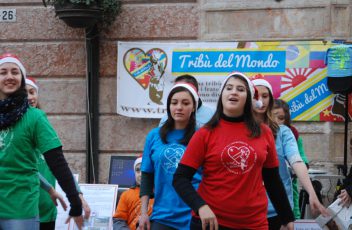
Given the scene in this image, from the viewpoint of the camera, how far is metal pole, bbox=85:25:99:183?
9.91 metres

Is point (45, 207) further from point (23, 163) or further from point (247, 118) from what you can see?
point (247, 118)

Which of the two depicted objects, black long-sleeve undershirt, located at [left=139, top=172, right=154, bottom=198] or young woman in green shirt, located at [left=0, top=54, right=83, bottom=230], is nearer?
young woman in green shirt, located at [left=0, top=54, right=83, bottom=230]

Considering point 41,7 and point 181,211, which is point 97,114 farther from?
point 181,211

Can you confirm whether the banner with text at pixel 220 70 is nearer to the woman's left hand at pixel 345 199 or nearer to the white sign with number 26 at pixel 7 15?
the white sign with number 26 at pixel 7 15

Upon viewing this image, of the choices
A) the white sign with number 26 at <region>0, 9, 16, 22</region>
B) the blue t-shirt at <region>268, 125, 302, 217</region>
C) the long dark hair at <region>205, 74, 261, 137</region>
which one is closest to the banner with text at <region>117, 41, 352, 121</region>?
the white sign with number 26 at <region>0, 9, 16, 22</region>

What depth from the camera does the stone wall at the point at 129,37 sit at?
922cm

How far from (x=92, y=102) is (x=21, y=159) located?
5662mm

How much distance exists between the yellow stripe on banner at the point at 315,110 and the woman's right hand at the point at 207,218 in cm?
533

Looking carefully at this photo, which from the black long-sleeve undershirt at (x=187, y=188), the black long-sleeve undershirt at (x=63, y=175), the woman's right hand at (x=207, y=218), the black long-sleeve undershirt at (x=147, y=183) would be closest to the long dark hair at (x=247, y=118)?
the black long-sleeve undershirt at (x=187, y=188)

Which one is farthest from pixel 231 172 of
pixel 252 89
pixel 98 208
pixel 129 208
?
pixel 98 208

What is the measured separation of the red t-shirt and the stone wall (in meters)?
5.01

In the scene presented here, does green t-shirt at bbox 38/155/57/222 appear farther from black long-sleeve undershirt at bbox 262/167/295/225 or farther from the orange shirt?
black long-sleeve undershirt at bbox 262/167/295/225

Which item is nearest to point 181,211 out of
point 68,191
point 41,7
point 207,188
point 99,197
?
point 207,188

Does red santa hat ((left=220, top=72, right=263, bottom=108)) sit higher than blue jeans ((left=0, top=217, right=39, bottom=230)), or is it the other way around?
red santa hat ((left=220, top=72, right=263, bottom=108))
